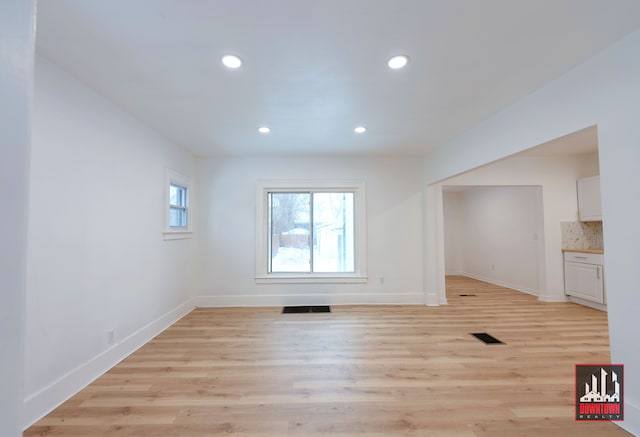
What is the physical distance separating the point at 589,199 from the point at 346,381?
5.18 meters

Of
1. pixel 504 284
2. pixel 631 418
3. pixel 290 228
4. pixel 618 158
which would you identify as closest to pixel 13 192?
pixel 618 158

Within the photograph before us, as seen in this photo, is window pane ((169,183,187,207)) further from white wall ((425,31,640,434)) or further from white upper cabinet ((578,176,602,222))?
white upper cabinet ((578,176,602,222))

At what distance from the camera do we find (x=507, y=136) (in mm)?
2693

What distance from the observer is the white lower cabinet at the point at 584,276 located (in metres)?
4.04

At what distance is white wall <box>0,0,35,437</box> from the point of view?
0.51m

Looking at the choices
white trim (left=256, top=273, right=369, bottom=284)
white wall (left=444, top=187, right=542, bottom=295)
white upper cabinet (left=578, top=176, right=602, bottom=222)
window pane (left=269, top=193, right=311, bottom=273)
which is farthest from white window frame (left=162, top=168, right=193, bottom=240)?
white upper cabinet (left=578, top=176, right=602, bottom=222)

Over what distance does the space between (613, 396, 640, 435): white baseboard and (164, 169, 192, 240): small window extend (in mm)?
4440

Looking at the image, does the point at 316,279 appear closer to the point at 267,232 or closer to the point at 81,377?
the point at 267,232

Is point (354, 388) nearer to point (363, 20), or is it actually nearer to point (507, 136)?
point (363, 20)

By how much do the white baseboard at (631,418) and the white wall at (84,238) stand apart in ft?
12.5

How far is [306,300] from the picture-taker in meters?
4.48

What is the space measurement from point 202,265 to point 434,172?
404 centimetres

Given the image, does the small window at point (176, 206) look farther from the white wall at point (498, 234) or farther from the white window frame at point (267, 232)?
the white wall at point (498, 234)

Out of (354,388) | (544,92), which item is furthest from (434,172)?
(354,388)
